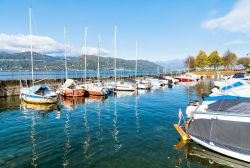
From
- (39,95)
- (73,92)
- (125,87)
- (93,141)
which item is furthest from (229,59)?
(93,141)

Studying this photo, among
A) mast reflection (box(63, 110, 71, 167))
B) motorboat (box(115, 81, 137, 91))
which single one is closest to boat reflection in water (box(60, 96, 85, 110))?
mast reflection (box(63, 110, 71, 167))

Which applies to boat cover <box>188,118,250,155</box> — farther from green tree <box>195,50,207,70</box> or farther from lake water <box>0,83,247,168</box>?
green tree <box>195,50,207,70</box>

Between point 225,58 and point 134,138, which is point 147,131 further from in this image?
point 225,58

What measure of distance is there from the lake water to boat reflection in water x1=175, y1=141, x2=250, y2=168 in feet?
0.21

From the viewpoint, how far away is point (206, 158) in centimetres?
1280

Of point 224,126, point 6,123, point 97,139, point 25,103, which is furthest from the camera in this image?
point 25,103

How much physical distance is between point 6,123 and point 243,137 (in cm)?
2262

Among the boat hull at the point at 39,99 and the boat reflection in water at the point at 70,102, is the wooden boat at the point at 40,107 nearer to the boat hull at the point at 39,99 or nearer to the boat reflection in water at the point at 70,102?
the boat hull at the point at 39,99

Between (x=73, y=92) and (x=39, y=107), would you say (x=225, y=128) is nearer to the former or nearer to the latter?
(x=39, y=107)

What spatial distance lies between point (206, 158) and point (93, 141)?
8.68m

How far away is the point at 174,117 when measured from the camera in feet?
76.6

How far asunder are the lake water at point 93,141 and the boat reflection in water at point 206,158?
6cm

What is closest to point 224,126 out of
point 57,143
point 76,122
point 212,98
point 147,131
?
point 147,131

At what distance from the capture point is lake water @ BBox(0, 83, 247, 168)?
478 inches
